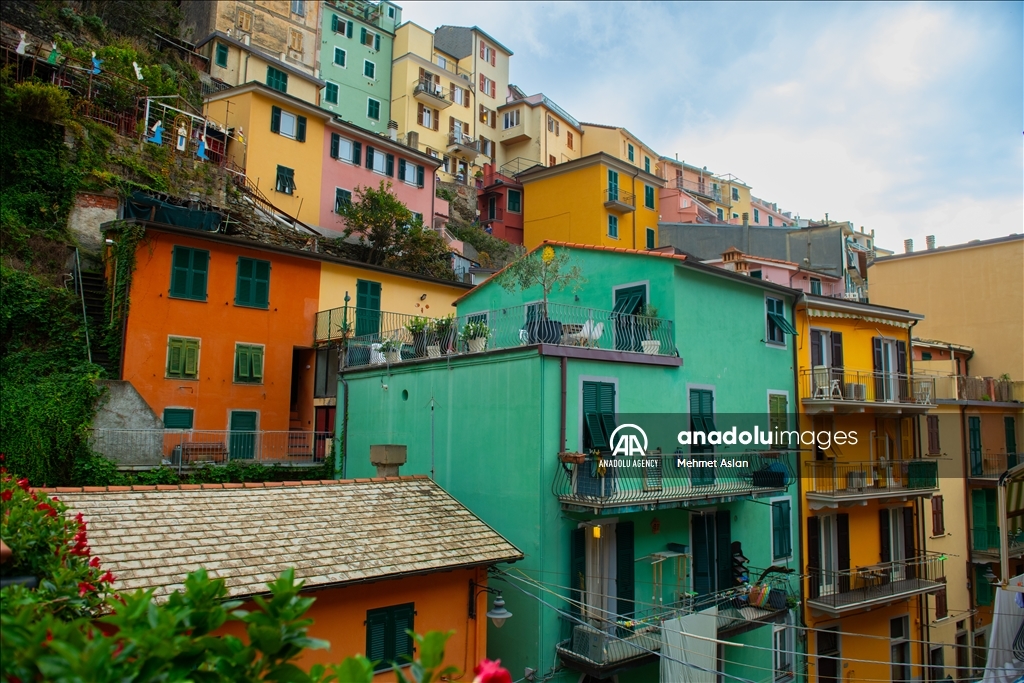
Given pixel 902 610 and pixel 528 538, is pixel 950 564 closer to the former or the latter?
pixel 902 610

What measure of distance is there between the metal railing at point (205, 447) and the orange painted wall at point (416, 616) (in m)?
9.65

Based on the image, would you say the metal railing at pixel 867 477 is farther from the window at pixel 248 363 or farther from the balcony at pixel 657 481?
the window at pixel 248 363

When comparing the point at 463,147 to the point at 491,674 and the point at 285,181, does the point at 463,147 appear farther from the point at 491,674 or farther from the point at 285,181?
the point at 491,674

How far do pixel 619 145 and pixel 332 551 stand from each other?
50600 millimetres

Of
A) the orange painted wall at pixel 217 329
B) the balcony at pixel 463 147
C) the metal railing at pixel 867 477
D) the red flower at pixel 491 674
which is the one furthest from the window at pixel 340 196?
the red flower at pixel 491 674

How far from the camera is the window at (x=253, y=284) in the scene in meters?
22.2

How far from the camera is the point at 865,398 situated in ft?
71.4

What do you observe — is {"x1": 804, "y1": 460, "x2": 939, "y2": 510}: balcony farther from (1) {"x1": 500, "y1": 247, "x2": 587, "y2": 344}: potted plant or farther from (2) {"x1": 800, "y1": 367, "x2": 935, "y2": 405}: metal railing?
(1) {"x1": 500, "y1": 247, "x2": 587, "y2": 344}: potted plant

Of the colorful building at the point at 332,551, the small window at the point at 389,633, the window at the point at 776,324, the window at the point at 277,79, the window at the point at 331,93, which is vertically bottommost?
the small window at the point at 389,633

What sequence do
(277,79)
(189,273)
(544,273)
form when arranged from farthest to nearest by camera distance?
(277,79), (189,273), (544,273)

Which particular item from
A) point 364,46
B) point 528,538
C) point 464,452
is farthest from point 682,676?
point 364,46

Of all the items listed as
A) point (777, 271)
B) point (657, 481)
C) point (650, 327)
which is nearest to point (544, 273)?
point (650, 327)

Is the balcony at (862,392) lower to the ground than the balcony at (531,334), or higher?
lower

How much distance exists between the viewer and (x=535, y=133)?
55.9m
